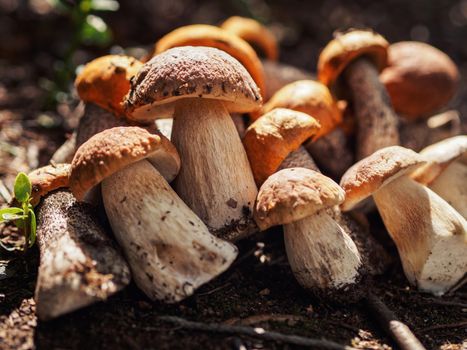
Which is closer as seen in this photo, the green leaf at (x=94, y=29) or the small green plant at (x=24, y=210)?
the small green plant at (x=24, y=210)

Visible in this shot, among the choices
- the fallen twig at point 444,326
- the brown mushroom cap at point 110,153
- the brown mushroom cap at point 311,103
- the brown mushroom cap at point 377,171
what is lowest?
the fallen twig at point 444,326

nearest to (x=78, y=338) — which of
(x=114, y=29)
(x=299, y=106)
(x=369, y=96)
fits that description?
(x=299, y=106)

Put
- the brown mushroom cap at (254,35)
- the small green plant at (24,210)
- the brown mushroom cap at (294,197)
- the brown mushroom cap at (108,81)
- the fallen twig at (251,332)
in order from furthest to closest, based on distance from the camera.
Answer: the brown mushroom cap at (254,35), the brown mushroom cap at (108,81), the small green plant at (24,210), the brown mushroom cap at (294,197), the fallen twig at (251,332)

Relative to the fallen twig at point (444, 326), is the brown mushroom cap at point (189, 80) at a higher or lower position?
higher

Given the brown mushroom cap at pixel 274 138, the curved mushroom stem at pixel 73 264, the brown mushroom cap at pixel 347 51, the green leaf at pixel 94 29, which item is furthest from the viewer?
the green leaf at pixel 94 29

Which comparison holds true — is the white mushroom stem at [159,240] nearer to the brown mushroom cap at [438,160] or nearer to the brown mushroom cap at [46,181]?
the brown mushroom cap at [46,181]

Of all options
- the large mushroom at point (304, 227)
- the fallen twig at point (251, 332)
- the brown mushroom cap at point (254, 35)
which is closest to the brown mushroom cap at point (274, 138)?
the large mushroom at point (304, 227)
